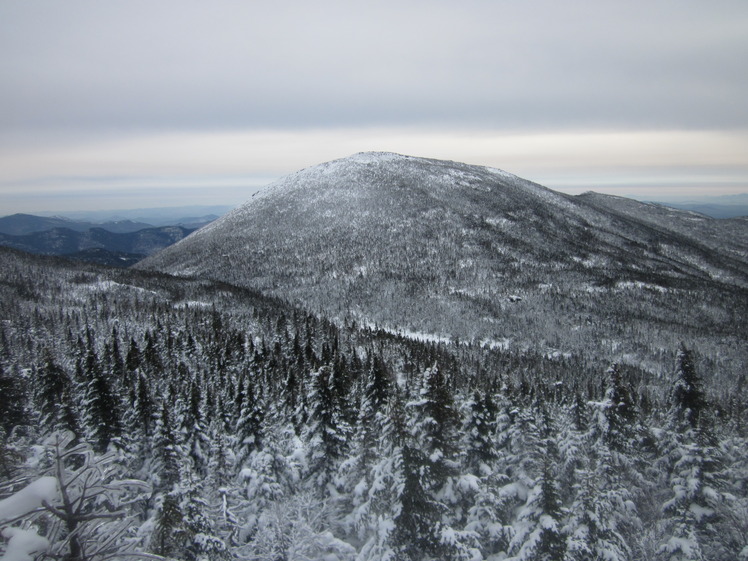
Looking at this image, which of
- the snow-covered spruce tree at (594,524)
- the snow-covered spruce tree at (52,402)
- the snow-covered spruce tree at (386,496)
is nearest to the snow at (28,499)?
the snow-covered spruce tree at (386,496)

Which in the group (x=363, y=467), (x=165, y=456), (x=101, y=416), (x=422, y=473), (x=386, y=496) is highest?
(x=422, y=473)

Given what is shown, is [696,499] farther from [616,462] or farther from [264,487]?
[264,487]

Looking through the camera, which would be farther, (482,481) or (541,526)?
(482,481)

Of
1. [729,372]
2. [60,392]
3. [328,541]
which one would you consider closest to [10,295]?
[60,392]

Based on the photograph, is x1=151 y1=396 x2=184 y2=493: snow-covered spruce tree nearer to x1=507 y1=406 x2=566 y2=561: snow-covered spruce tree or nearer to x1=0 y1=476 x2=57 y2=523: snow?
x1=507 y1=406 x2=566 y2=561: snow-covered spruce tree

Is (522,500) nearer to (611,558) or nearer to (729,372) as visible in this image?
(611,558)

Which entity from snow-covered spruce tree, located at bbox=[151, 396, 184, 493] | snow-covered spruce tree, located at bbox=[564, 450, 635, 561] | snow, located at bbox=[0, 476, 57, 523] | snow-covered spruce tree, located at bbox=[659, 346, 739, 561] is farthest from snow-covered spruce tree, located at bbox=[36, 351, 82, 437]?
snow-covered spruce tree, located at bbox=[659, 346, 739, 561]

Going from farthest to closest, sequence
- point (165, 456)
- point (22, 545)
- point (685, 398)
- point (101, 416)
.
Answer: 1. point (101, 416)
2. point (165, 456)
3. point (685, 398)
4. point (22, 545)

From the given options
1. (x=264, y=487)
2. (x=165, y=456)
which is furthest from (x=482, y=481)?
(x=165, y=456)

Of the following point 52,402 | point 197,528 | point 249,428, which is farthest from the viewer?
point 52,402
